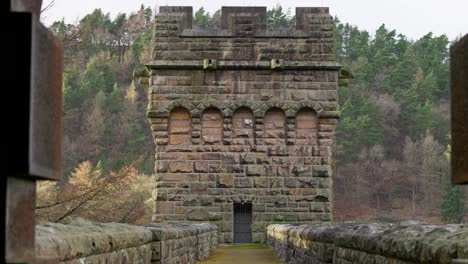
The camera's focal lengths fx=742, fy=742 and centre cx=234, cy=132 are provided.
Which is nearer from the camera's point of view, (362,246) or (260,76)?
(362,246)

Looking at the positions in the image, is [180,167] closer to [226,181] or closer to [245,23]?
[226,181]

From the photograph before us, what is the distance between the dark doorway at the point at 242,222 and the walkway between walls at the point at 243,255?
26.9 inches

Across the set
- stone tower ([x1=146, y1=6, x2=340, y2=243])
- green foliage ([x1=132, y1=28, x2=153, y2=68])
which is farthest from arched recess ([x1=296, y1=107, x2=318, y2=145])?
green foliage ([x1=132, y1=28, x2=153, y2=68])

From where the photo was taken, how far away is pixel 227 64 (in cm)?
1831

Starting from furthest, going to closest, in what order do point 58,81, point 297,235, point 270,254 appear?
1. point 270,254
2. point 297,235
3. point 58,81

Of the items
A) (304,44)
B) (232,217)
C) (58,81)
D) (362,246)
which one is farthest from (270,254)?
(58,81)

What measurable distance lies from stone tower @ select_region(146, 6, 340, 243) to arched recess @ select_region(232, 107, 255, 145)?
0.02 metres

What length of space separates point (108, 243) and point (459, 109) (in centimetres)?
315

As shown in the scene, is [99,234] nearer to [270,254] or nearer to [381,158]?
[270,254]

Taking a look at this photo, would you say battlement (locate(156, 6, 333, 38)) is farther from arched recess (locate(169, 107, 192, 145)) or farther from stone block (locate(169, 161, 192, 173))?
stone block (locate(169, 161, 192, 173))

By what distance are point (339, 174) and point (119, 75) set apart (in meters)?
29.6

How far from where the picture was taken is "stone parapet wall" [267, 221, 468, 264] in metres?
3.05

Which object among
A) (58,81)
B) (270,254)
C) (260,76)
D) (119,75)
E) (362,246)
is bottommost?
(270,254)

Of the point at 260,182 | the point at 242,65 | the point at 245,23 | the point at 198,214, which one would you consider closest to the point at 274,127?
the point at 260,182
